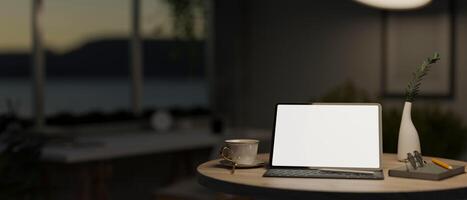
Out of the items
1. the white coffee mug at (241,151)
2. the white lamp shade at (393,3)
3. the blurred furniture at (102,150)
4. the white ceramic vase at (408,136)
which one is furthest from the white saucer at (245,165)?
the blurred furniture at (102,150)

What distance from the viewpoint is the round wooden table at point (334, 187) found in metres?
1.89

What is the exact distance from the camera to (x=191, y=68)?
589 cm

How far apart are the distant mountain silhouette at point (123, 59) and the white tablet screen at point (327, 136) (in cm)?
305

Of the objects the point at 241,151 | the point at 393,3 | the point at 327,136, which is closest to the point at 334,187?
the point at 327,136

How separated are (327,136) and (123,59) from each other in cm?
443

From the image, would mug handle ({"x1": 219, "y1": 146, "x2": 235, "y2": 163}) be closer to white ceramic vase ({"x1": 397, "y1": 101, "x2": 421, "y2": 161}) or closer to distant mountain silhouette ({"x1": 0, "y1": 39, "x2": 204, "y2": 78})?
white ceramic vase ({"x1": 397, "y1": 101, "x2": 421, "y2": 161})

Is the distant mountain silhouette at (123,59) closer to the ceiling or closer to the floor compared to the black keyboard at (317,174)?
closer to the ceiling

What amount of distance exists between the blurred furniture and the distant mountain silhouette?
752mm

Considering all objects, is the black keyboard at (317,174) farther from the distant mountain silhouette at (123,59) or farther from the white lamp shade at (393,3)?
the distant mountain silhouette at (123,59)

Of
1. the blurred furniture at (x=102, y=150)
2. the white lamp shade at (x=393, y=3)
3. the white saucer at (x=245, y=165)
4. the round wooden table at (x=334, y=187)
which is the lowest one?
the blurred furniture at (x=102, y=150)

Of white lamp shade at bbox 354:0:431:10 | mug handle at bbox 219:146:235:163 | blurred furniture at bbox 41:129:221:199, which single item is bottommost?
blurred furniture at bbox 41:129:221:199

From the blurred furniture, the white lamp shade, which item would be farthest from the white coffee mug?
the blurred furniture

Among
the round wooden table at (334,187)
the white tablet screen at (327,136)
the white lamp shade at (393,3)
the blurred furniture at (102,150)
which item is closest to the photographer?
the round wooden table at (334,187)

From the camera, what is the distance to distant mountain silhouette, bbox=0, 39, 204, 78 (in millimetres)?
5664
